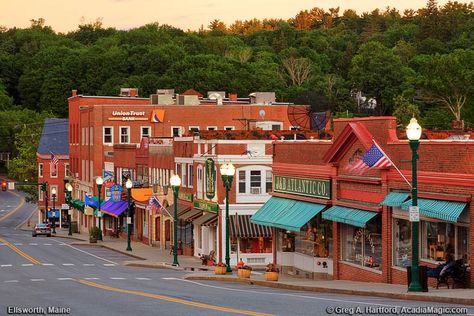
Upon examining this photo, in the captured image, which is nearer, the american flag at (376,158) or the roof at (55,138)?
the american flag at (376,158)

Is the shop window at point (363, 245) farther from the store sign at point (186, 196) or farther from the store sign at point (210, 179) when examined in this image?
the store sign at point (186, 196)

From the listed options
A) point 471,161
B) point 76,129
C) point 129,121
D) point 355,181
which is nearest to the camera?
point 471,161

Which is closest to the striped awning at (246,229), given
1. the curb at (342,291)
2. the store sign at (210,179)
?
the store sign at (210,179)

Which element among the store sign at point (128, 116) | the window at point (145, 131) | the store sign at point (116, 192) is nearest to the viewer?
the store sign at point (116, 192)

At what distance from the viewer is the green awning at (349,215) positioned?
42.3m

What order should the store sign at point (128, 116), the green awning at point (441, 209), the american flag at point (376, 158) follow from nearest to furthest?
1. the green awning at point (441, 209)
2. the american flag at point (376, 158)
3. the store sign at point (128, 116)

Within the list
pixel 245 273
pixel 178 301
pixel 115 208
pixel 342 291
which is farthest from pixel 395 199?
pixel 115 208

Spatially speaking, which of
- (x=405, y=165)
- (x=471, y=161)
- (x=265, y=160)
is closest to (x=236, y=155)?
(x=265, y=160)

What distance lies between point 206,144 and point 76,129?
50269 mm

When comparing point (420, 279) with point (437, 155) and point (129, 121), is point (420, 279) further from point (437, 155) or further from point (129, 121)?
point (129, 121)

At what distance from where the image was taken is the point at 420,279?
3269 cm

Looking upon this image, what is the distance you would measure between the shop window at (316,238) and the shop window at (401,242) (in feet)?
25.0

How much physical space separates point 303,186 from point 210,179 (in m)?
17.7

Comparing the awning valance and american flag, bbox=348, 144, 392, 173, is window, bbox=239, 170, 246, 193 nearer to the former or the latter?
american flag, bbox=348, 144, 392, 173
